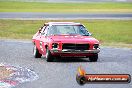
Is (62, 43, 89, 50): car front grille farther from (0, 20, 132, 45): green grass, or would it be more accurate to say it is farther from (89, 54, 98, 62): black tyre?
(0, 20, 132, 45): green grass

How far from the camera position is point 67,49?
16.7m

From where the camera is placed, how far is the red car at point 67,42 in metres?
16.7

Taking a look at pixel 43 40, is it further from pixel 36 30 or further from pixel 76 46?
pixel 36 30

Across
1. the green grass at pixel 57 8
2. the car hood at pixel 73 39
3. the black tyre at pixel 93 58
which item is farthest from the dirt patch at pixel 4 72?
the green grass at pixel 57 8

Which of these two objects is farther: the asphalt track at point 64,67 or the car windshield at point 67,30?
the car windshield at point 67,30

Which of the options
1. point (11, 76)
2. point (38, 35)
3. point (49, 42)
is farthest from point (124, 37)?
point (11, 76)

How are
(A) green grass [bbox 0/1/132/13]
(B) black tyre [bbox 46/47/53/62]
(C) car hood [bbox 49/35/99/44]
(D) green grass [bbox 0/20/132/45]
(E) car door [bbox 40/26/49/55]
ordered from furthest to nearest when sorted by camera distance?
1. (A) green grass [bbox 0/1/132/13]
2. (D) green grass [bbox 0/20/132/45]
3. (E) car door [bbox 40/26/49/55]
4. (B) black tyre [bbox 46/47/53/62]
5. (C) car hood [bbox 49/35/99/44]

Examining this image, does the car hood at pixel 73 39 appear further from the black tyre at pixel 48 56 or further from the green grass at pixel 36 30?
the green grass at pixel 36 30

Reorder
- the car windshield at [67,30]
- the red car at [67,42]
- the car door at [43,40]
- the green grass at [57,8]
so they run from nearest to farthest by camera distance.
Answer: the red car at [67,42] → the car door at [43,40] → the car windshield at [67,30] → the green grass at [57,8]

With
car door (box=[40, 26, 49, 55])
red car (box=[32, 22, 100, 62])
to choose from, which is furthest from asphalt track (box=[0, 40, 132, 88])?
car door (box=[40, 26, 49, 55])

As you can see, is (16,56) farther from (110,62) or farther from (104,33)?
(104,33)

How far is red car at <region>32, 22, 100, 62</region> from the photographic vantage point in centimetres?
1673

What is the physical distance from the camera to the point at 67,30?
60.0 feet

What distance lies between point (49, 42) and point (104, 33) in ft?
57.6
